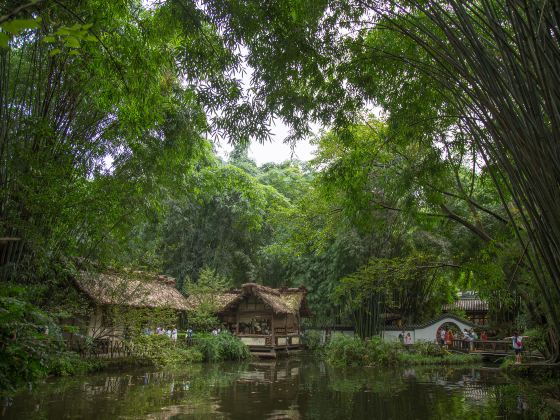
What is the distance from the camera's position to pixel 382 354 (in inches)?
589

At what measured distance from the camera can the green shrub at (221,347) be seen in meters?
15.6

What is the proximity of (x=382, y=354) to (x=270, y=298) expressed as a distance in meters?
5.27

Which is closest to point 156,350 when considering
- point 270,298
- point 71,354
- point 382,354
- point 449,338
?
point 270,298

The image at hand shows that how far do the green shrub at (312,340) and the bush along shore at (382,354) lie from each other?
5.90 meters

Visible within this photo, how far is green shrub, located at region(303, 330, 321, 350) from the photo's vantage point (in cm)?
2205

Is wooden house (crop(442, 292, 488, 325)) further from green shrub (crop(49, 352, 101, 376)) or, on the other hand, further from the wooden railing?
green shrub (crop(49, 352, 101, 376))

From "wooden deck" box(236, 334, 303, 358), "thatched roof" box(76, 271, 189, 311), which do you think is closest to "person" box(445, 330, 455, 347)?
"wooden deck" box(236, 334, 303, 358)

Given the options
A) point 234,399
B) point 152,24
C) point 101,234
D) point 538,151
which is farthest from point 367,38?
point 234,399

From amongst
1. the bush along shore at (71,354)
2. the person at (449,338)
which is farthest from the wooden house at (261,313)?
the person at (449,338)

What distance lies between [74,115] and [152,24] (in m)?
2.65

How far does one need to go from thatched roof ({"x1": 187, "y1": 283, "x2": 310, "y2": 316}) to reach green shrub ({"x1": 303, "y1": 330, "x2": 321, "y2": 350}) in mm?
1485

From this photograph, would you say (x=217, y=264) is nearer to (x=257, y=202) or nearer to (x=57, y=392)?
(x=257, y=202)

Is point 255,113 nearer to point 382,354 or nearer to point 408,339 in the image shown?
point 382,354

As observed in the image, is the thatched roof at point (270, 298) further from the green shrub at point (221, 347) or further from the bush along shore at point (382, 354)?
the bush along shore at point (382, 354)
